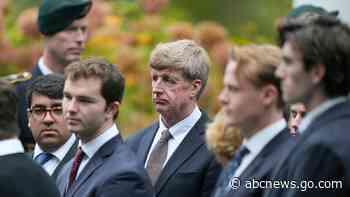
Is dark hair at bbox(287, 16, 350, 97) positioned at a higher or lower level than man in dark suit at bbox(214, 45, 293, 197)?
higher

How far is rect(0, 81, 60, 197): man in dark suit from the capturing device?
207 inches

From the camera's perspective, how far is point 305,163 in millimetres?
4707

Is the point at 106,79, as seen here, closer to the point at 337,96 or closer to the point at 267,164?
the point at 267,164

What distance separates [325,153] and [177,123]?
7.16 ft

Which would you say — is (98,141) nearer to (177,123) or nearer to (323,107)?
(177,123)

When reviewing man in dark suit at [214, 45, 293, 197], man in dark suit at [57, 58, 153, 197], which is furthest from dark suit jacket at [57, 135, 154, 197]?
man in dark suit at [214, 45, 293, 197]

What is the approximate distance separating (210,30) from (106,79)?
437cm

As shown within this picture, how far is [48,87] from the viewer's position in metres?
7.42

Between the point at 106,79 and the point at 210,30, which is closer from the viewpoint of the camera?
the point at 106,79

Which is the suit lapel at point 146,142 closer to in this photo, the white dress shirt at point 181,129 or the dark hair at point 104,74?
the white dress shirt at point 181,129

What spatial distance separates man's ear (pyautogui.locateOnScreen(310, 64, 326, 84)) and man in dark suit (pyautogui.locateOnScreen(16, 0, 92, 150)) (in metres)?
4.09

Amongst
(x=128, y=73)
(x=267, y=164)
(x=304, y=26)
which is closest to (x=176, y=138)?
(x=267, y=164)

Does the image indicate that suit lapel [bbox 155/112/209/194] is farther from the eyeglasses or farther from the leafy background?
the leafy background

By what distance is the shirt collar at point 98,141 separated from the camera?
20.6ft
